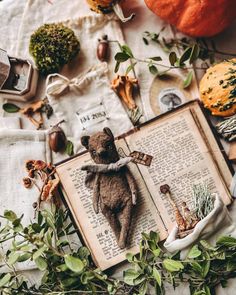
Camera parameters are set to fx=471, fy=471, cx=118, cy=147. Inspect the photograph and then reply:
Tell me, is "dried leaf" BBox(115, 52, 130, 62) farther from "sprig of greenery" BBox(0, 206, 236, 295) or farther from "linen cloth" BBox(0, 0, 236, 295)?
"sprig of greenery" BBox(0, 206, 236, 295)

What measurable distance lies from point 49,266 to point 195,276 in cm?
36

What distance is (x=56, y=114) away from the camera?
136 centimetres

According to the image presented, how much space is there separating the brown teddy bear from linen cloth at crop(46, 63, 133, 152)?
0.45 ft

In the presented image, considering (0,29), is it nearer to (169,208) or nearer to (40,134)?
(40,134)

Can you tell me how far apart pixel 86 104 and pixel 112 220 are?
13.6 inches

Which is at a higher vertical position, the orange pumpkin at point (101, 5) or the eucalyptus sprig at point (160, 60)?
the orange pumpkin at point (101, 5)

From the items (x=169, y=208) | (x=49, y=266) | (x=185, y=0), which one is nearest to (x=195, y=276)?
(x=169, y=208)

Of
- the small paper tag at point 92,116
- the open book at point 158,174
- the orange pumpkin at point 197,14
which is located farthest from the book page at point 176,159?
the orange pumpkin at point 197,14

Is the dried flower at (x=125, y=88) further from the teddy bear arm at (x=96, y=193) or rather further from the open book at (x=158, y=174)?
the teddy bear arm at (x=96, y=193)

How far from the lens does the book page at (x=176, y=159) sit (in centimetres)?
129

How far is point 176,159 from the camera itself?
1309 mm

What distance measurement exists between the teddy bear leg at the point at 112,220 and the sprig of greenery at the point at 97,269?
0.09 metres

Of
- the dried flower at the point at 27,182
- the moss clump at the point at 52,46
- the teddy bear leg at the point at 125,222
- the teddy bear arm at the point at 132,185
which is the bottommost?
the teddy bear leg at the point at 125,222

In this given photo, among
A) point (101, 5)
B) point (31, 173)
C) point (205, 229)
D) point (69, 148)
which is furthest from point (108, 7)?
point (205, 229)
